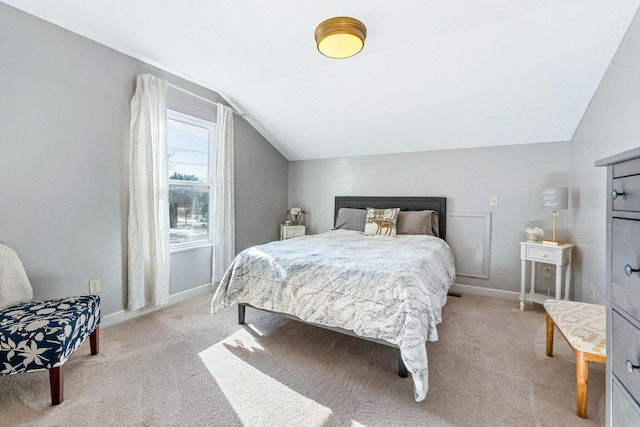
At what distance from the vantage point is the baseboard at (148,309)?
97.3 inches

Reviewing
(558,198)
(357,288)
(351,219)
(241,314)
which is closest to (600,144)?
(558,198)

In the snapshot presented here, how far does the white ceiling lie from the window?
512 millimetres

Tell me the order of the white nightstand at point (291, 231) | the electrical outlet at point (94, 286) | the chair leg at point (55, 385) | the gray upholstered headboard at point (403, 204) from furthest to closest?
the white nightstand at point (291, 231) → the gray upholstered headboard at point (403, 204) → the electrical outlet at point (94, 286) → the chair leg at point (55, 385)

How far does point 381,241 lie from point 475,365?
54.9 inches

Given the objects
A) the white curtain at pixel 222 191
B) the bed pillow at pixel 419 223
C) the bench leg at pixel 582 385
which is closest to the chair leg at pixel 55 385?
the white curtain at pixel 222 191

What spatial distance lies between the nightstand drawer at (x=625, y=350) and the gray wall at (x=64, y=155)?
10.4 ft

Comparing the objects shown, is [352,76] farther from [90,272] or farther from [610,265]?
[90,272]

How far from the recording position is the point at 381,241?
119 inches

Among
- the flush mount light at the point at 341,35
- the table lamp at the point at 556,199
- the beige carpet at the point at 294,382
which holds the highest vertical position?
the flush mount light at the point at 341,35

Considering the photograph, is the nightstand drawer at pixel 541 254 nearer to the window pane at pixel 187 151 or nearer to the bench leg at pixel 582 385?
the bench leg at pixel 582 385

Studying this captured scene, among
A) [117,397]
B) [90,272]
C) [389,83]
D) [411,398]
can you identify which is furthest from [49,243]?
[389,83]

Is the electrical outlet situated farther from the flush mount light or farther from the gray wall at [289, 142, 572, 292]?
the gray wall at [289, 142, 572, 292]

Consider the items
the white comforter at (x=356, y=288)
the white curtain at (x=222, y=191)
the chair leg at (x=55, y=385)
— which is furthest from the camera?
the white curtain at (x=222, y=191)

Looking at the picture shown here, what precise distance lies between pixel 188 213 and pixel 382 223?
2.26m
